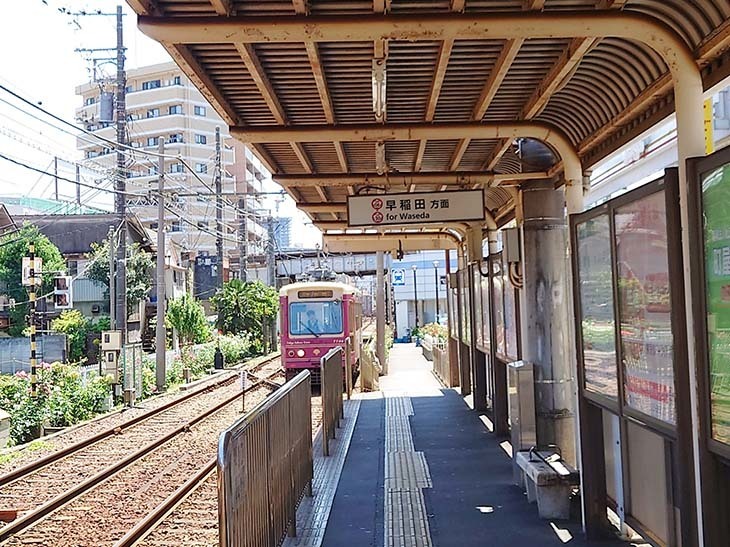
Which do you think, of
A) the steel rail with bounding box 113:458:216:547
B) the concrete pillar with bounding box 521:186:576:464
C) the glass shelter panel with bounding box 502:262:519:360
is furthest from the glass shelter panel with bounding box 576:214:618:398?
the steel rail with bounding box 113:458:216:547

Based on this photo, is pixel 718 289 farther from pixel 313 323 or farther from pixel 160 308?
pixel 160 308

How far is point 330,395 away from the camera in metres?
11.2

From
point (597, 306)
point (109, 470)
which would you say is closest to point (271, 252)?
point (109, 470)

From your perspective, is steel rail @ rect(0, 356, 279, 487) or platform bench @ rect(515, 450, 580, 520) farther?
steel rail @ rect(0, 356, 279, 487)

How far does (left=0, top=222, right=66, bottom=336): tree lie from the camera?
3625 cm

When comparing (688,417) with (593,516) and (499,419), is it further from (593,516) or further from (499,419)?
(499,419)

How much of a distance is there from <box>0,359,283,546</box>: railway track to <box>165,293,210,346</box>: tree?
→ 45.9 feet

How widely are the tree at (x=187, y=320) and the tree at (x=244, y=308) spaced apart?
3775 millimetres

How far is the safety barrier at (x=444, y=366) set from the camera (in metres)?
17.5

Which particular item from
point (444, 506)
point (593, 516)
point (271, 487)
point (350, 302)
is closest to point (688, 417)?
point (593, 516)

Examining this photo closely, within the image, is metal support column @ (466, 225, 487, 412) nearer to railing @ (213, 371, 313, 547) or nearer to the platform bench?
railing @ (213, 371, 313, 547)

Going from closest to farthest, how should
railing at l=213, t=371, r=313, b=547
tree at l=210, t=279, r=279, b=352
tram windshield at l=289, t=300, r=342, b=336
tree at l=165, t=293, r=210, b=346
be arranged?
railing at l=213, t=371, r=313, b=547, tram windshield at l=289, t=300, r=342, b=336, tree at l=165, t=293, r=210, b=346, tree at l=210, t=279, r=279, b=352

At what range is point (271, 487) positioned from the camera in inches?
218

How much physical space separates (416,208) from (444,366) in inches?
416
